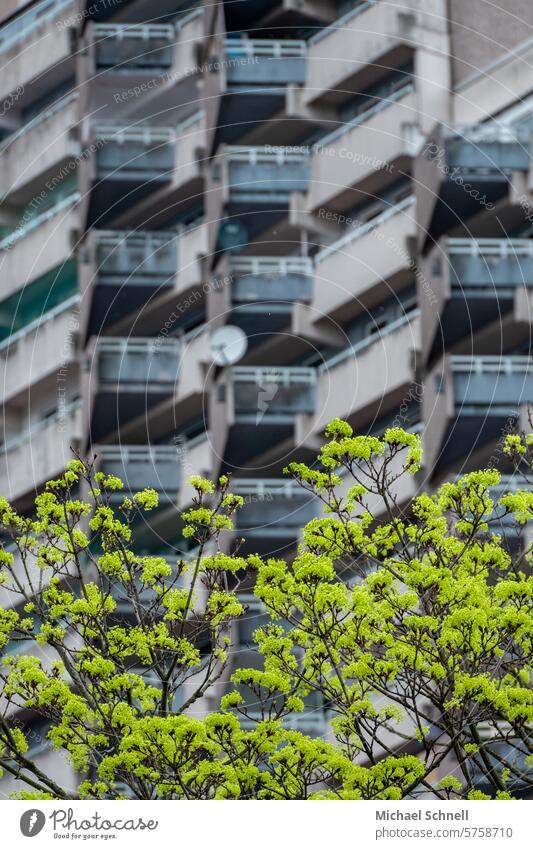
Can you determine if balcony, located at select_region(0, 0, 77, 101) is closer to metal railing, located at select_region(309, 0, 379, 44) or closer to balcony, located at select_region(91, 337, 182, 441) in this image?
metal railing, located at select_region(309, 0, 379, 44)

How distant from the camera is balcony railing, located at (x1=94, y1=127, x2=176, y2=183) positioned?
26.6 metres

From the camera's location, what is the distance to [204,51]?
26.6 m

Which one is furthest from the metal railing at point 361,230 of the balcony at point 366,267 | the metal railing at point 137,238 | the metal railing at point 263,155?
the metal railing at point 137,238

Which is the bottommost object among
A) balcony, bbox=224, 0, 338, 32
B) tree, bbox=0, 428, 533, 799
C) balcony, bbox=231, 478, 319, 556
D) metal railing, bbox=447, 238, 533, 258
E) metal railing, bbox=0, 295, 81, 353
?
tree, bbox=0, 428, 533, 799

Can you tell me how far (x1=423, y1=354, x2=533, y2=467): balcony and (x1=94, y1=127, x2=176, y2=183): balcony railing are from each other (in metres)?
4.46

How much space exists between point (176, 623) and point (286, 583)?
1291 mm

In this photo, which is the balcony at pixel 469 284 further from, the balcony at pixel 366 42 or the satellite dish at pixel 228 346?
the balcony at pixel 366 42

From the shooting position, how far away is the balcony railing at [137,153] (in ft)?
87.4

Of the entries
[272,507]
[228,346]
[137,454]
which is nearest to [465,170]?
[228,346]

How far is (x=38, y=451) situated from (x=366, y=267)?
4799 mm

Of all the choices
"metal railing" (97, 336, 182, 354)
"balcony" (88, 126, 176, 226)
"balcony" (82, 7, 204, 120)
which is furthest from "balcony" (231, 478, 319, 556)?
"balcony" (82, 7, 204, 120)

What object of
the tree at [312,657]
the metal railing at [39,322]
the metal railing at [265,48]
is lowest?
the tree at [312,657]

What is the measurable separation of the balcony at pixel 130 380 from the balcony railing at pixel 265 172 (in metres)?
2.11
